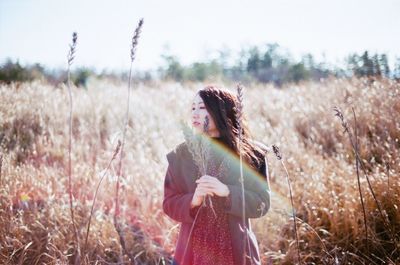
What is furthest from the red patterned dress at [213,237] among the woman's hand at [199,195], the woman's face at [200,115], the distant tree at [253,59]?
the distant tree at [253,59]

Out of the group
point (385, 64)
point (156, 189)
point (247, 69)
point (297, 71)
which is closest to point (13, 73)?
point (156, 189)

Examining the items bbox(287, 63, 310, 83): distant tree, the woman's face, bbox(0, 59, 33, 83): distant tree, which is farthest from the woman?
bbox(287, 63, 310, 83): distant tree

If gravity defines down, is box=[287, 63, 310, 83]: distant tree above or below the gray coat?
above

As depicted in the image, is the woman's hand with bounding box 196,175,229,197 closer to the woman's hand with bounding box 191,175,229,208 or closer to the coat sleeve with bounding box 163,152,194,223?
Answer: the woman's hand with bounding box 191,175,229,208

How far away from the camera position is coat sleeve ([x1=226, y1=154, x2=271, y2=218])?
1711 millimetres

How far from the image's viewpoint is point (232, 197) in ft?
5.60

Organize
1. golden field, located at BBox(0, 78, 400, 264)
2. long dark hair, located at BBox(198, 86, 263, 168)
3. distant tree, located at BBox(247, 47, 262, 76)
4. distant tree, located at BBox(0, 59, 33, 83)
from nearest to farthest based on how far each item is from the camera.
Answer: long dark hair, located at BBox(198, 86, 263, 168), golden field, located at BBox(0, 78, 400, 264), distant tree, located at BBox(0, 59, 33, 83), distant tree, located at BBox(247, 47, 262, 76)

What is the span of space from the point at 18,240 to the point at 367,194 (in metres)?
2.84

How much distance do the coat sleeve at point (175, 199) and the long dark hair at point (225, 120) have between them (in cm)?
33

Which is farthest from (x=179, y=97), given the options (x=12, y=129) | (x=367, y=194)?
(x=367, y=194)

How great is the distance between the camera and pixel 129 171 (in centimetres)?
366

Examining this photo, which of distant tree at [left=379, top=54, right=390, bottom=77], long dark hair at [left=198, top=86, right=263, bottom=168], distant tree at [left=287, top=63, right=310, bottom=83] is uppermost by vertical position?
distant tree at [left=287, top=63, right=310, bottom=83]

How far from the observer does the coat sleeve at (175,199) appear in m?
1.77

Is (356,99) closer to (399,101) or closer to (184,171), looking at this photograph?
(399,101)
